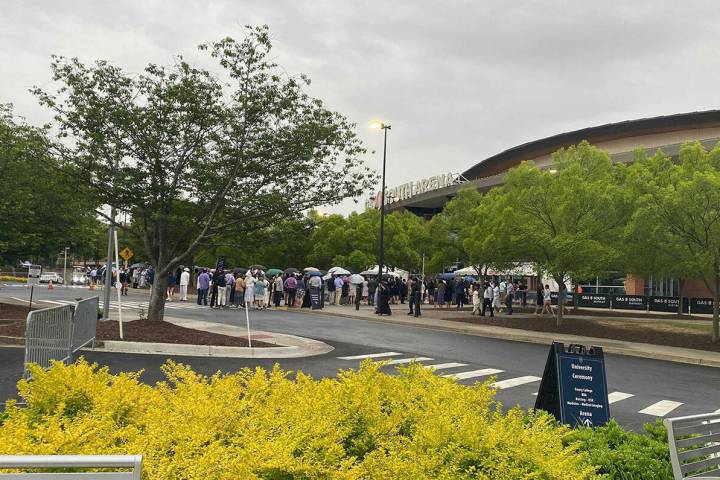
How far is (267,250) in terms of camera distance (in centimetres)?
5688

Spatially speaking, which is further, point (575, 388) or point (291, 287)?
point (291, 287)

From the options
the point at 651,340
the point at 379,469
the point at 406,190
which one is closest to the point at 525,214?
the point at 651,340

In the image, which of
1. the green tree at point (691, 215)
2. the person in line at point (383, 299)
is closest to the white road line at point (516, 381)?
the green tree at point (691, 215)

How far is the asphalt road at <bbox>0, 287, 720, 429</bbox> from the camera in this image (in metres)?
10.4

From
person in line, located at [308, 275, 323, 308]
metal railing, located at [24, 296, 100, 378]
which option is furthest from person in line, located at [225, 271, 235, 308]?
metal railing, located at [24, 296, 100, 378]

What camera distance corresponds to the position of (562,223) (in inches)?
962

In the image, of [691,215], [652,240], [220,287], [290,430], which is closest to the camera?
[290,430]

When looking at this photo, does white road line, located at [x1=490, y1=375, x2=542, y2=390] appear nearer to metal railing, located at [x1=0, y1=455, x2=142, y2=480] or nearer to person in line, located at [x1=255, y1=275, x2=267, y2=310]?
metal railing, located at [x1=0, y1=455, x2=142, y2=480]

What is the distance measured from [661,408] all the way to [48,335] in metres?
9.89

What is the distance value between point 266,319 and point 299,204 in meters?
7.86

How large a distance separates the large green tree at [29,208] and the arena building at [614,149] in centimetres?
2948

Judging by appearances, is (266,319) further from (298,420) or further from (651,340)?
(298,420)

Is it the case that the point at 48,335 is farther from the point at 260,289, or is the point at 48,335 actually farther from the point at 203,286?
the point at 203,286

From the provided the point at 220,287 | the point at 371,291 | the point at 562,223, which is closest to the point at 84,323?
the point at 220,287
